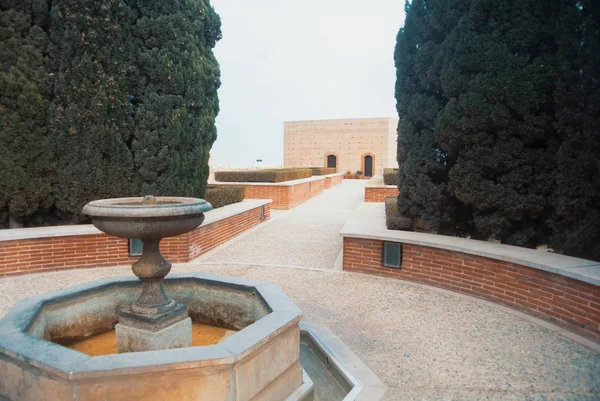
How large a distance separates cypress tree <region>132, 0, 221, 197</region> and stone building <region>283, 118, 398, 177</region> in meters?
34.7

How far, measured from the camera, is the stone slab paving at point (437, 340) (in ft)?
10.8

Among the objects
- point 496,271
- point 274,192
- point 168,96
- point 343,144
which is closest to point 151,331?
point 496,271

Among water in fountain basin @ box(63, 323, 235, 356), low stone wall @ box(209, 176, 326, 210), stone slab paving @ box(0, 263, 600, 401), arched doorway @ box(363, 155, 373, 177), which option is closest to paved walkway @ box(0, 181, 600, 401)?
stone slab paving @ box(0, 263, 600, 401)

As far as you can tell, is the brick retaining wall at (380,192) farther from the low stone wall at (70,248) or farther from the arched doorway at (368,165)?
the arched doorway at (368,165)

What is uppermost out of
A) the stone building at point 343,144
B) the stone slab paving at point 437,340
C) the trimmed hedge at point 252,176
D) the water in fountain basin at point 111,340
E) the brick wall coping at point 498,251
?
the stone building at point 343,144

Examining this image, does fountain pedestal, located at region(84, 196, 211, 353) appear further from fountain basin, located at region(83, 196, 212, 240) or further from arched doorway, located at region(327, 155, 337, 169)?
arched doorway, located at region(327, 155, 337, 169)

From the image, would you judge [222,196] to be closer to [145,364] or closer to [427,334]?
[427,334]

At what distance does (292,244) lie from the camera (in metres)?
9.27

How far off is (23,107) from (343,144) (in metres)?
37.6

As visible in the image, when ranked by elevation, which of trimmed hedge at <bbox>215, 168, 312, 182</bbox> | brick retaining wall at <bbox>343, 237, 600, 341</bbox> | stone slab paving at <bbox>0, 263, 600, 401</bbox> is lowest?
stone slab paving at <bbox>0, 263, 600, 401</bbox>

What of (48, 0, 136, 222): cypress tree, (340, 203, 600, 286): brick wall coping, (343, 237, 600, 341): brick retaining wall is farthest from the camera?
(48, 0, 136, 222): cypress tree

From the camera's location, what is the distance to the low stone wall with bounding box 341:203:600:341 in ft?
14.1

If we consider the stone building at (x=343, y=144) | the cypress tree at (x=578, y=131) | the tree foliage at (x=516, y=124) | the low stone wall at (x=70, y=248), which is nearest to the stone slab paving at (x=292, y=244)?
the low stone wall at (x=70, y=248)

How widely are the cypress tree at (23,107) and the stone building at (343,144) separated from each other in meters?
36.6
